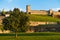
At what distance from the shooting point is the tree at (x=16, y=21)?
49.1 m

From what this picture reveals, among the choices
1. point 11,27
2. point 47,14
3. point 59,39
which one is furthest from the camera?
point 47,14

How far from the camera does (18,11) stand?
5012cm

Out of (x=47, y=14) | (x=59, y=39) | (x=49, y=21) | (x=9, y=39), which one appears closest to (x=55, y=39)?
(x=59, y=39)

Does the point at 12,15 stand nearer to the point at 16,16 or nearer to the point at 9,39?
the point at 16,16

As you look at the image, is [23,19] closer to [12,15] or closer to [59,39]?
[12,15]

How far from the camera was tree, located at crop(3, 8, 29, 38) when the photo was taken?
161ft

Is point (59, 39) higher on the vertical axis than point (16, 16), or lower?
lower

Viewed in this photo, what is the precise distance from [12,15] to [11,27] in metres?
2.51

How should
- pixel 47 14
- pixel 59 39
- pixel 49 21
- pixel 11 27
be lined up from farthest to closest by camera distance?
pixel 47 14
pixel 49 21
pixel 11 27
pixel 59 39

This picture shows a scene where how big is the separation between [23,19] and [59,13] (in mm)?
80228

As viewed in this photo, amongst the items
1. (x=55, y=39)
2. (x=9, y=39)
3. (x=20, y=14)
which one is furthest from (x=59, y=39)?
(x=20, y=14)

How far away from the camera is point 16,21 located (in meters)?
49.8

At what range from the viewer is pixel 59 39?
138 feet

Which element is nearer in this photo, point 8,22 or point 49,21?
point 8,22
